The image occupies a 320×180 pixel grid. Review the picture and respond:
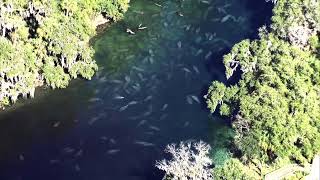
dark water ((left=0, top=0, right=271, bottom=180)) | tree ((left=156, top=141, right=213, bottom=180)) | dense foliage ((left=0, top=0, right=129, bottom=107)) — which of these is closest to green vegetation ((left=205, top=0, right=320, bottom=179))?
tree ((left=156, top=141, right=213, bottom=180))

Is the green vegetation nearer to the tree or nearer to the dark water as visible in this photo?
the tree

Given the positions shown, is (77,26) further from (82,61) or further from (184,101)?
(184,101)

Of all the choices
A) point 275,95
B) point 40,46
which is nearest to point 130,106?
point 40,46

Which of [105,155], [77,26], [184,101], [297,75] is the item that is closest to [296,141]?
[297,75]

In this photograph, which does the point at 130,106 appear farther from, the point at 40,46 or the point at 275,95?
the point at 275,95

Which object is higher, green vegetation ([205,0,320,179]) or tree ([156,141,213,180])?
green vegetation ([205,0,320,179])

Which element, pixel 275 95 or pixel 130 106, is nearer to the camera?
pixel 275 95

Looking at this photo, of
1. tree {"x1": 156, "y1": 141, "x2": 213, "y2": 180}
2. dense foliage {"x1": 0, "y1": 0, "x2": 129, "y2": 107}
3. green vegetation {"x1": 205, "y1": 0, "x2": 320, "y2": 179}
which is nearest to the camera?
tree {"x1": 156, "y1": 141, "x2": 213, "y2": 180}
